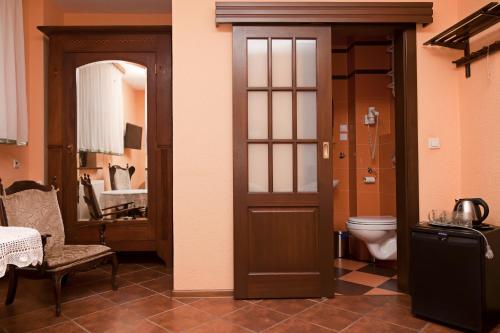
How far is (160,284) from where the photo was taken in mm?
3146

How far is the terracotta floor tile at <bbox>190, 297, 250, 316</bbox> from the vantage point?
249cm

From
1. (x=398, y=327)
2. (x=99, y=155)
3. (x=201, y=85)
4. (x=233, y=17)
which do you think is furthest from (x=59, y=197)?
(x=398, y=327)

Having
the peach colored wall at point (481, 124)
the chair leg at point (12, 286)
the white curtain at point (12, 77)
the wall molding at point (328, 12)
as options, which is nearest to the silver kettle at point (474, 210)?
the peach colored wall at point (481, 124)

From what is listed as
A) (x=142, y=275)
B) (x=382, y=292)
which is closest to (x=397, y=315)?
(x=382, y=292)

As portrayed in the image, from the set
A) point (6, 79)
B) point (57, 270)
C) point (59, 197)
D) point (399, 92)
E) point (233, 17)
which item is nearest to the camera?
point (57, 270)

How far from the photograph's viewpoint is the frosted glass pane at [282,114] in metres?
2.80

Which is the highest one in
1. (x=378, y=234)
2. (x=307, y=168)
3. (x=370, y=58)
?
(x=370, y=58)

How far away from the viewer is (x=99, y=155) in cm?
380

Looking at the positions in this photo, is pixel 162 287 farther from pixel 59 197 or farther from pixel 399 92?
pixel 399 92

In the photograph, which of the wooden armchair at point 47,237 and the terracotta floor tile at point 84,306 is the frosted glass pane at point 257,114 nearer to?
the wooden armchair at point 47,237

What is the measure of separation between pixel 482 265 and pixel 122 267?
10.7 ft

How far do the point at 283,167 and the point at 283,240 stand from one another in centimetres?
58

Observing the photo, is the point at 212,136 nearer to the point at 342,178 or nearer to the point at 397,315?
the point at 397,315

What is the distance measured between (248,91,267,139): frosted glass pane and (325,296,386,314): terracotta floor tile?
1.39 m
